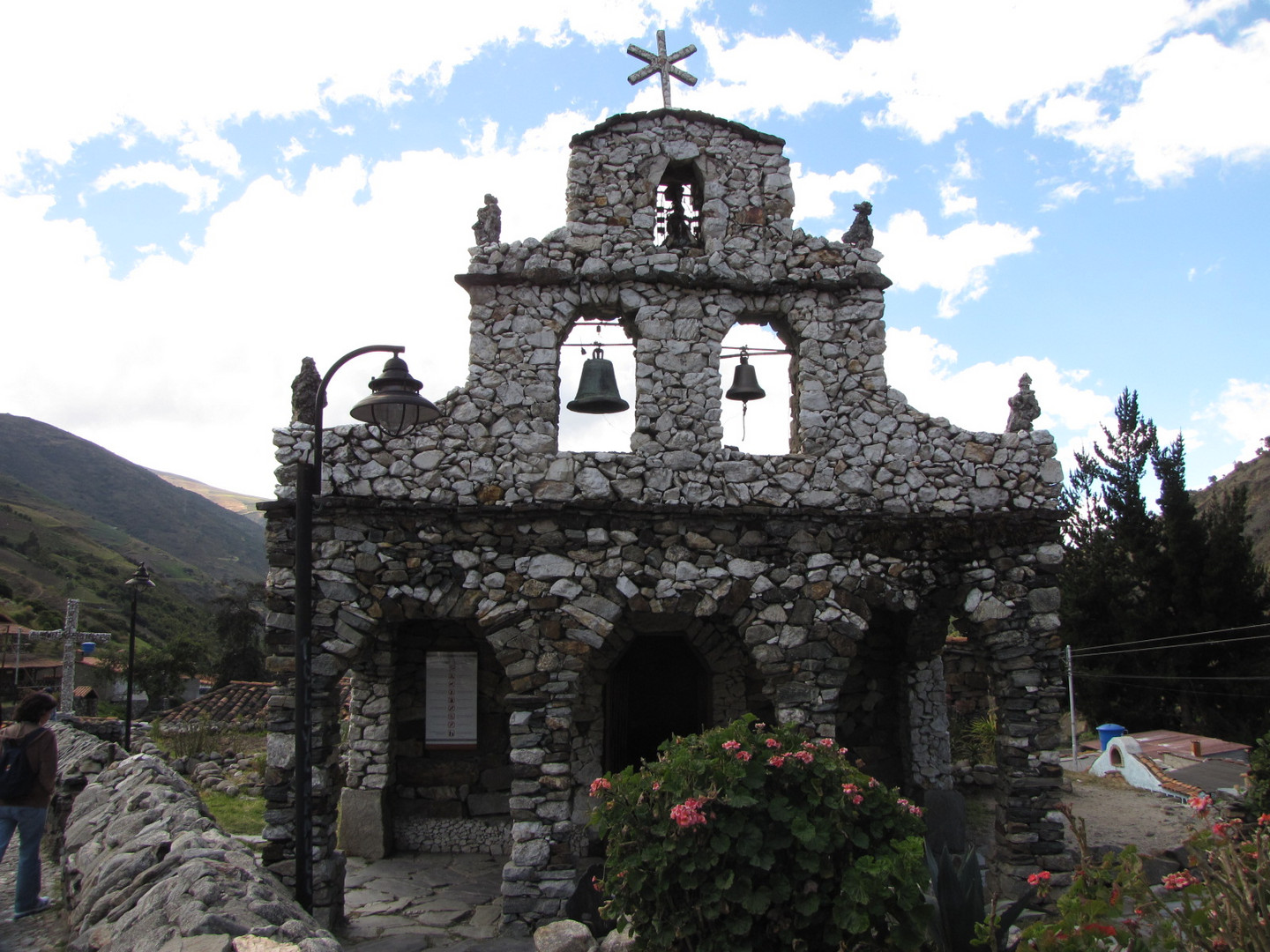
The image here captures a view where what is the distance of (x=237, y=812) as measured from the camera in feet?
40.8

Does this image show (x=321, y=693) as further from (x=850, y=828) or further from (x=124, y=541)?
(x=124, y=541)

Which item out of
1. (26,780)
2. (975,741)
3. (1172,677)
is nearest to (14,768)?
(26,780)

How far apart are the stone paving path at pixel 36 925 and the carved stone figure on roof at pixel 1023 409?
349 inches

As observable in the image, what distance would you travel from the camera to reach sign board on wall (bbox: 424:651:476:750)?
32.6ft

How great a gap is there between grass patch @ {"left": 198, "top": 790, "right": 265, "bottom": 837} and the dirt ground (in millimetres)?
9566

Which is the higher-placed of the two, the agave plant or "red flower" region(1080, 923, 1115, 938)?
"red flower" region(1080, 923, 1115, 938)

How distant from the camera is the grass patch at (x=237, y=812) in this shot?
11359mm

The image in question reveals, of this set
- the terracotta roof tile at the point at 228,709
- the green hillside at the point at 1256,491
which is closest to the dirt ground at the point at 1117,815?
the terracotta roof tile at the point at 228,709

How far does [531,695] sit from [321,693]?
74.2 inches

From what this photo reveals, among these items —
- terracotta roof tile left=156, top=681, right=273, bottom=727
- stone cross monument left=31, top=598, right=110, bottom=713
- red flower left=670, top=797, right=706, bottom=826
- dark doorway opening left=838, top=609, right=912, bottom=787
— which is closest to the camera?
red flower left=670, top=797, right=706, bottom=826

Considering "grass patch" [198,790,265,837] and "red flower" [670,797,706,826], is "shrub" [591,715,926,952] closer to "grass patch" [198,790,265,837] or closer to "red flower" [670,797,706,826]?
"red flower" [670,797,706,826]

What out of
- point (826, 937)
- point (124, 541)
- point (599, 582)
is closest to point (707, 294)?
point (599, 582)

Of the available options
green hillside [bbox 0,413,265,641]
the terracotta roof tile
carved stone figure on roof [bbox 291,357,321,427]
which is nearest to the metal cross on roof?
carved stone figure on roof [bbox 291,357,321,427]

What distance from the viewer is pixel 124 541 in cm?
8894
